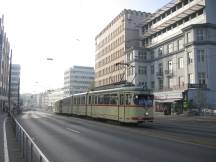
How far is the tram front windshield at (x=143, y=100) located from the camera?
2636cm

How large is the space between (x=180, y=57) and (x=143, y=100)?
36124 mm

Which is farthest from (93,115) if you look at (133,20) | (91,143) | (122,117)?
(133,20)

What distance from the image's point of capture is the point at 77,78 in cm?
15975

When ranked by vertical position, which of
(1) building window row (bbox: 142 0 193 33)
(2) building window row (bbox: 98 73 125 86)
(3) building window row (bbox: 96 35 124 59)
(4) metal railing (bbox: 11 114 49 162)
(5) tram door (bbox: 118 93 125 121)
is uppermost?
(1) building window row (bbox: 142 0 193 33)

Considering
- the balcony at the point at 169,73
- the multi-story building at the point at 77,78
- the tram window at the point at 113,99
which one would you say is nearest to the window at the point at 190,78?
the balcony at the point at 169,73

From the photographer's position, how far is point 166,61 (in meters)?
65.9

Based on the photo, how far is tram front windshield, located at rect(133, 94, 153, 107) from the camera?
26359 mm

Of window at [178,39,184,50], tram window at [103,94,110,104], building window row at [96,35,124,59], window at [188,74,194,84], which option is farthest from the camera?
building window row at [96,35,124,59]

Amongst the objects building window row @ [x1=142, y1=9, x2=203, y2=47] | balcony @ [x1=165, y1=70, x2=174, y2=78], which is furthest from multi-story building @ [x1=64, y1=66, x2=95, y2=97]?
balcony @ [x1=165, y1=70, x2=174, y2=78]

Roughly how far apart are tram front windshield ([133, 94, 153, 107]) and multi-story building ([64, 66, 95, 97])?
415 feet

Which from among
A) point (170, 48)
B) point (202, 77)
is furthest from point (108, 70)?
point (202, 77)

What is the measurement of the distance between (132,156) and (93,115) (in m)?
24.0

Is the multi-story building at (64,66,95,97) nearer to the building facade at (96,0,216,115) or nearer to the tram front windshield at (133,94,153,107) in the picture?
the building facade at (96,0,216,115)

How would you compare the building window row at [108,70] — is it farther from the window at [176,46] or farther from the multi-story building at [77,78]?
the multi-story building at [77,78]
